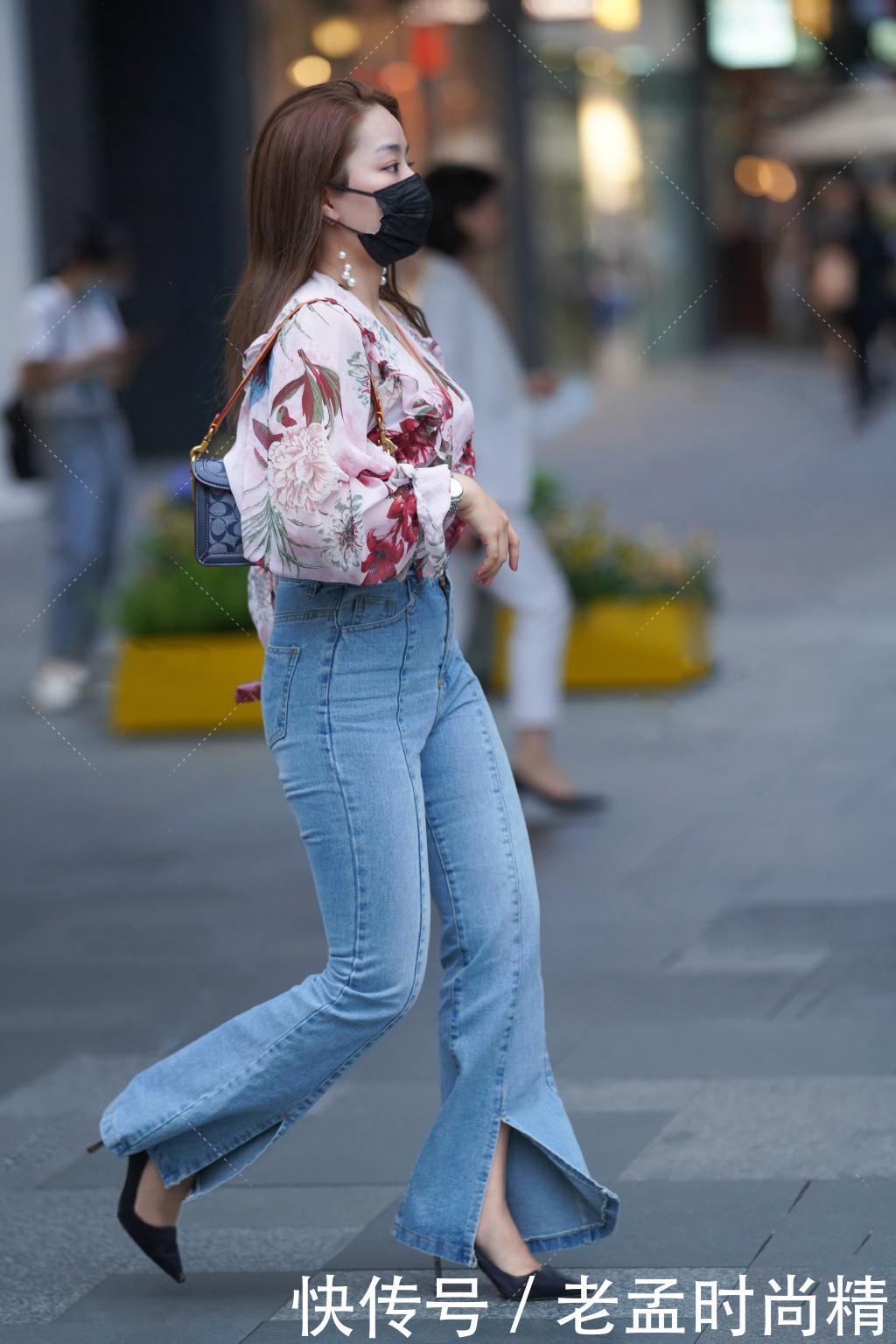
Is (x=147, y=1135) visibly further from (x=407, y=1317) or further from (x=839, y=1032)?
(x=839, y=1032)

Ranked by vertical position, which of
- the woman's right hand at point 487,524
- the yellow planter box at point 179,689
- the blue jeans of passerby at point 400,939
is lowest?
the yellow planter box at point 179,689

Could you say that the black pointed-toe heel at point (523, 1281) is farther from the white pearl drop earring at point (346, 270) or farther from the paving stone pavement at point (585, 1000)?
the white pearl drop earring at point (346, 270)

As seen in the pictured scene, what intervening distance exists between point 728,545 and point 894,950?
7.93m

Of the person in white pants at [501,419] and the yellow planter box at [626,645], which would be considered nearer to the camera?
the person in white pants at [501,419]

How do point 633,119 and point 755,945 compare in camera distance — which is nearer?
point 755,945

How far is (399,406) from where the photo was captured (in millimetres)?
2914

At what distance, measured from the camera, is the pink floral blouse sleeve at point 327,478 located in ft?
9.04

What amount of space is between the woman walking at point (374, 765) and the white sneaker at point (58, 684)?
18.7 feet

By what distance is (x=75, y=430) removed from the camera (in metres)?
8.90

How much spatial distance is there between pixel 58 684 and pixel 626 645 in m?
2.41

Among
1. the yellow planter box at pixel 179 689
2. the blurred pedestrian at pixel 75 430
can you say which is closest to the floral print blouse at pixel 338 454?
the yellow planter box at pixel 179 689

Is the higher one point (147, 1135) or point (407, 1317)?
point (147, 1135)

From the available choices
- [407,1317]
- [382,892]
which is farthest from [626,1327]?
[382,892]

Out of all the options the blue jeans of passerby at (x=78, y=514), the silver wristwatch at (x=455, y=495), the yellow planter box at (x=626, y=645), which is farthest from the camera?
the blue jeans of passerby at (x=78, y=514)
